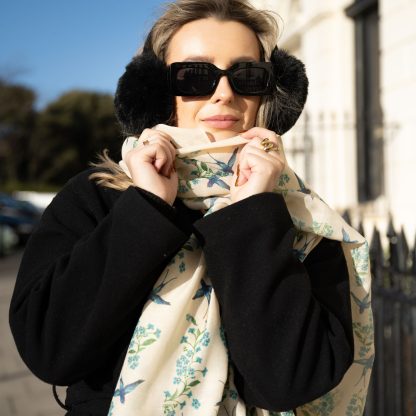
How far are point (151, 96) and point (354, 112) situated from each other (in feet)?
23.4

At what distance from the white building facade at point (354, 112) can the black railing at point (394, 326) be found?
3.95m

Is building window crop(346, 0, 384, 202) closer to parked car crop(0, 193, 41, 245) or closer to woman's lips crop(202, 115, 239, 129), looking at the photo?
woman's lips crop(202, 115, 239, 129)

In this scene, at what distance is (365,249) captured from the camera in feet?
4.98

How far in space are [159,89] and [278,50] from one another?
0.40 metres

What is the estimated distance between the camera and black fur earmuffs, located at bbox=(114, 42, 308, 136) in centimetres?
149

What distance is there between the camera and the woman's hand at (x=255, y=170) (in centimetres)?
127

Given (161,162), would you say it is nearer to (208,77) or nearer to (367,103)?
(208,77)

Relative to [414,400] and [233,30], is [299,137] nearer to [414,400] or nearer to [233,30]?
[414,400]

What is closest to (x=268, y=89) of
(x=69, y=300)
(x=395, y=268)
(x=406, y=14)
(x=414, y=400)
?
(x=69, y=300)

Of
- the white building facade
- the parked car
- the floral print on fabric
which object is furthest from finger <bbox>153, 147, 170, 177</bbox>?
the parked car

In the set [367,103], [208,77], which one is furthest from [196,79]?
[367,103]

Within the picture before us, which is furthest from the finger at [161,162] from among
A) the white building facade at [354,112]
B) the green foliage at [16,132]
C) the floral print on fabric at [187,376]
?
the green foliage at [16,132]

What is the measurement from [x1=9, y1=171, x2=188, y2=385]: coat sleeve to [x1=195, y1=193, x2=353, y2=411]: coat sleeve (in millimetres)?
117

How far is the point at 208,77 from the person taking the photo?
1431 mm
